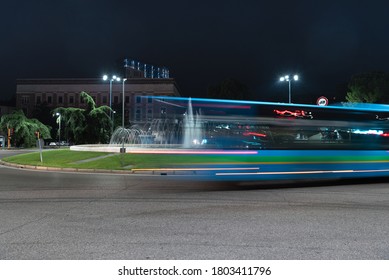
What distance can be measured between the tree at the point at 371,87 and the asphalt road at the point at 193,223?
47438 millimetres

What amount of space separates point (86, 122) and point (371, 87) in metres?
40.1

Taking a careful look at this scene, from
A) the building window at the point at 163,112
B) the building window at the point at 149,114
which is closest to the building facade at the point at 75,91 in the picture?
the building window at the point at 149,114

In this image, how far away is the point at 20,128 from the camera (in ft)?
168

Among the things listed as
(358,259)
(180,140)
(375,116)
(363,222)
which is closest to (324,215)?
(363,222)

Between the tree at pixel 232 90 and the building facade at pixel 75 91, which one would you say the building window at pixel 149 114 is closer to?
the tree at pixel 232 90

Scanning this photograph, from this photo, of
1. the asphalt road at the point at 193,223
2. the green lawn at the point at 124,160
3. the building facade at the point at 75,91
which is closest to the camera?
the asphalt road at the point at 193,223

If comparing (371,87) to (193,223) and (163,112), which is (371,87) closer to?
(163,112)

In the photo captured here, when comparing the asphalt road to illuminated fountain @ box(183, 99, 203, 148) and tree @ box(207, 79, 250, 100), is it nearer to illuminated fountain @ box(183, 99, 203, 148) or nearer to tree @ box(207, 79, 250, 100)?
illuminated fountain @ box(183, 99, 203, 148)

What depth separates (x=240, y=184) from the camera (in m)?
13.9

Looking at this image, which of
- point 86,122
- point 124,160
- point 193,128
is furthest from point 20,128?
point 193,128

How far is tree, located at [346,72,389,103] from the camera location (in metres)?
54.6

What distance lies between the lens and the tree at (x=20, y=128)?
51.4 metres
